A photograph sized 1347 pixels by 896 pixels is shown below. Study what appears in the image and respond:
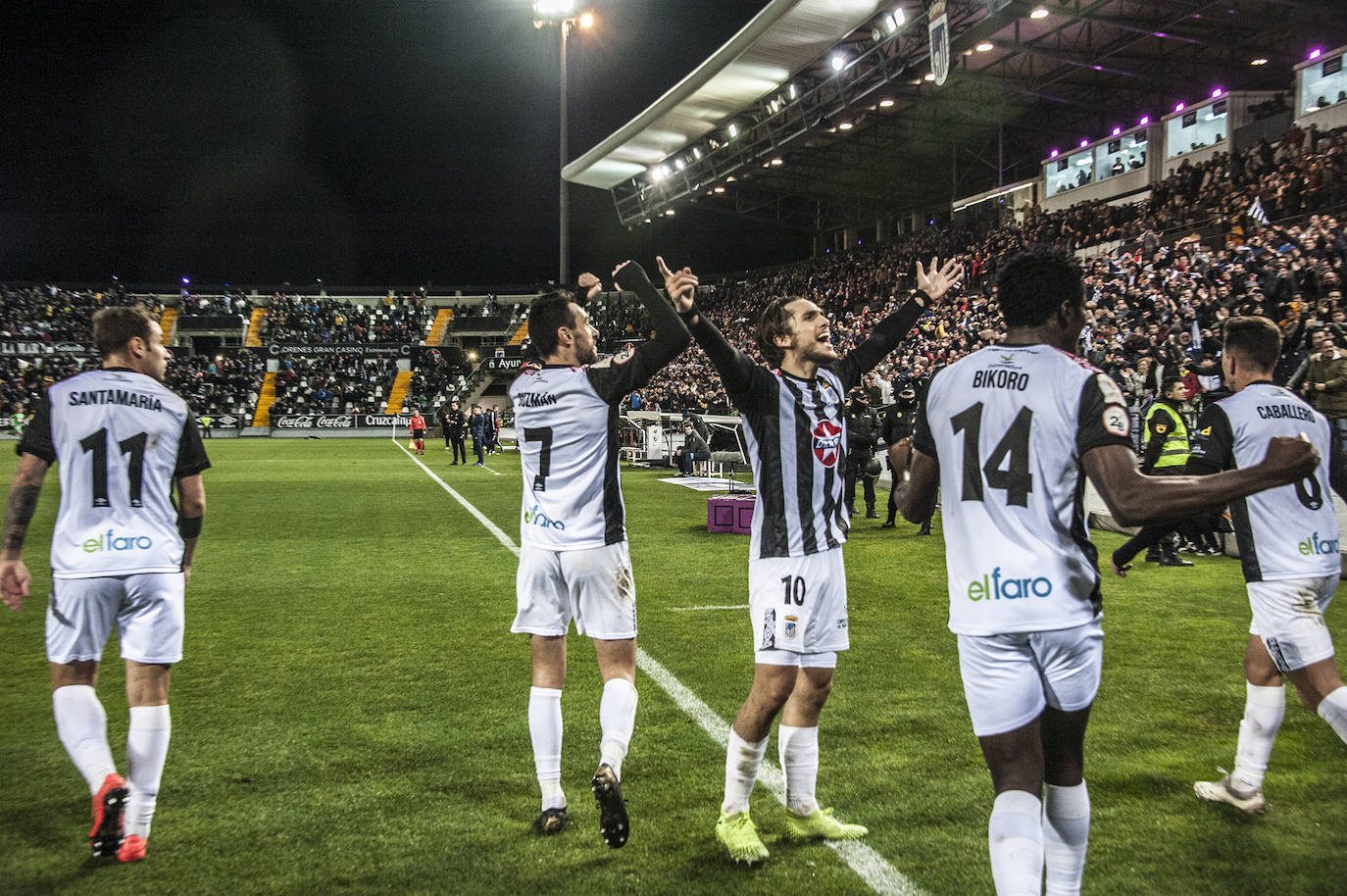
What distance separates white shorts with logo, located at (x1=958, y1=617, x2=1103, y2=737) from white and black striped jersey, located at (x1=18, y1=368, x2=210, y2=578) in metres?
3.15

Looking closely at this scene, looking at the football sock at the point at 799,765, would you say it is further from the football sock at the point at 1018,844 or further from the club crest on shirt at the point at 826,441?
the football sock at the point at 1018,844

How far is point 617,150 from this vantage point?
43062 millimetres

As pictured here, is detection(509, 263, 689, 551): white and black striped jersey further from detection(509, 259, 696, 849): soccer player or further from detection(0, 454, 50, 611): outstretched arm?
detection(0, 454, 50, 611): outstretched arm

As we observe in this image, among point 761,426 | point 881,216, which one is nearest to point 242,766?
point 761,426

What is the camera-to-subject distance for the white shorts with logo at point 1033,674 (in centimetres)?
265

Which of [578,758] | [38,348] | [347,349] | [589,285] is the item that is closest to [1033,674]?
[589,285]

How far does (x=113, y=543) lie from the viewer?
3.84 meters

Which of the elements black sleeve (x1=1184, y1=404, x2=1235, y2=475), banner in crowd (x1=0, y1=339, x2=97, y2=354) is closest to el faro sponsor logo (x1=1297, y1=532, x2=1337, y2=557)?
black sleeve (x1=1184, y1=404, x2=1235, y2=475)

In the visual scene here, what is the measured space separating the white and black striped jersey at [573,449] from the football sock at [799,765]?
3.52ft

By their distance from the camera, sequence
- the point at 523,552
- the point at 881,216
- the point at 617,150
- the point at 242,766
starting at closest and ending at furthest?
the point at 523,552, the point at 242,766, the point at 617,150, the point at 881,216

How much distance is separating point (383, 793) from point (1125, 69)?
33.4 metres

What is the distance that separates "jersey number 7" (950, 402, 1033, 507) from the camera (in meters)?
2.68

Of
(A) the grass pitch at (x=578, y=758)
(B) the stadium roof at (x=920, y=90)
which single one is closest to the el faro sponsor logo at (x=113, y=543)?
(A) the grass pitch at (x=578, y=758)

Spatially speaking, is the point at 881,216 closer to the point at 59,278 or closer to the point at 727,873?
the point at 727,873
